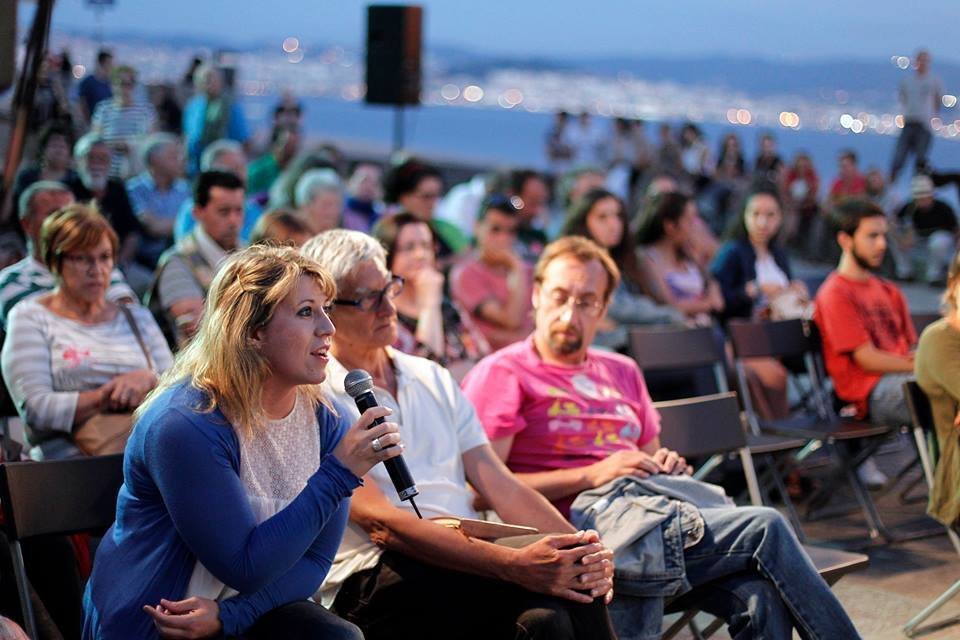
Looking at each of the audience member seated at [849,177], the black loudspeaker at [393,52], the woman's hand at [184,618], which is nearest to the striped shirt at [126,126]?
the black loudspeaker at [393,52]

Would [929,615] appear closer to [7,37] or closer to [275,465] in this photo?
[275,465]

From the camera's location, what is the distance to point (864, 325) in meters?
5.46

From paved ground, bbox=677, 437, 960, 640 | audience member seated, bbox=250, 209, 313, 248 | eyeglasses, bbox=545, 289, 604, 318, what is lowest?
paved ground, bbox=677, 437, 960, 640

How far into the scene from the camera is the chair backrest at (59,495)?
2.72 m

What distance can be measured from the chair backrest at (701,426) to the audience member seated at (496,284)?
5.34ft

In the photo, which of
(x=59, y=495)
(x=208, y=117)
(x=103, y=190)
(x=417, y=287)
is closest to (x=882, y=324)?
(x=417, y=287)

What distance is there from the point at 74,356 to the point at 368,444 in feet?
5.51

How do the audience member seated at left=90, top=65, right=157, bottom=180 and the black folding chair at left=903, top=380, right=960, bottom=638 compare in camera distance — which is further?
the audience member seated at left=90, top=65, right=157, bottom=180

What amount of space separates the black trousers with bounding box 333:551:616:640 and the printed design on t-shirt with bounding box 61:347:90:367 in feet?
4.31

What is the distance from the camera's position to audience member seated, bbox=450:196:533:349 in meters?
5.59

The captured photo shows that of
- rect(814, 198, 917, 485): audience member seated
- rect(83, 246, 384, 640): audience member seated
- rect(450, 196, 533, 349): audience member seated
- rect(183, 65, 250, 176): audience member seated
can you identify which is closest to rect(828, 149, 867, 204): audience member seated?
rect(183, 65, 250, 176): audience member seated

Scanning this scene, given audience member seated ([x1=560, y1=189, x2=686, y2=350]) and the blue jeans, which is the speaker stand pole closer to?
audience member seated ([x1=560, y1=189, x2=686, y2=350])

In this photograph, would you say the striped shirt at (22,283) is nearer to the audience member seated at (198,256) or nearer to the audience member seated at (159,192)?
the audience member seated at (198,256)

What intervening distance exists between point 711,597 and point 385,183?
4.42m
